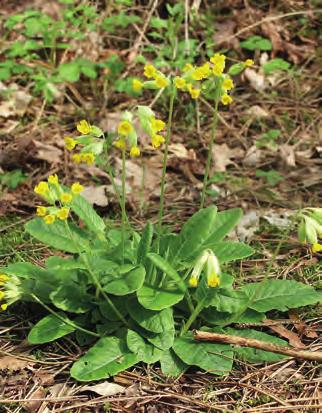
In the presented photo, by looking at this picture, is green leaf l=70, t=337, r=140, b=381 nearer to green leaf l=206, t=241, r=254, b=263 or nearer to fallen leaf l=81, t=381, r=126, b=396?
fallen leaf l=81, t=381, r=126, b=396

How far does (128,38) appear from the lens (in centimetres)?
582

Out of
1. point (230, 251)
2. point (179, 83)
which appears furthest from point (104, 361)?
point (179, 83)

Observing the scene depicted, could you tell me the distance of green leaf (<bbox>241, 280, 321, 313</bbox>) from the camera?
2908 millimetres

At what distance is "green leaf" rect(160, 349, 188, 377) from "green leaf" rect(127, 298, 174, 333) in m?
0.13

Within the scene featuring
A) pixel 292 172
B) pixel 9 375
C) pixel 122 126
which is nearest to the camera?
pixel 122 126

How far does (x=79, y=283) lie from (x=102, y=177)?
1.66 metres

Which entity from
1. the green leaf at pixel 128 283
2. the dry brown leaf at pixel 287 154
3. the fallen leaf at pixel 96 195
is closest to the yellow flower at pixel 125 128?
the green leaf at pixel 128 283

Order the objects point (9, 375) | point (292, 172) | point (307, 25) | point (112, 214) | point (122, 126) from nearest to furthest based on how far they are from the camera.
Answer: point (122, 126) < point (9, 375) < point (112, 214) < point (292, 172) < point (307, 25)

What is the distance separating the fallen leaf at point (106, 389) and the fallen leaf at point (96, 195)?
157 cm

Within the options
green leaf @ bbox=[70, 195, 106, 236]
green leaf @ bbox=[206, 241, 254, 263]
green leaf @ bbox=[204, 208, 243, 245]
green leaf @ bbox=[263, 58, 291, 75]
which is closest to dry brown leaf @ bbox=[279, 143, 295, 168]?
green leaf @ bbox=[263, 58, 291, 75]

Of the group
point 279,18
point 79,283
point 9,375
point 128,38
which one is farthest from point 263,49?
point 9,375

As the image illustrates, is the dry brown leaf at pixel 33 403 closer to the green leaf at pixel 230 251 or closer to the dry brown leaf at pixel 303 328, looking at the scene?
the green leaf at pixel 230 251

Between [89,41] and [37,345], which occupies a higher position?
[89,41]

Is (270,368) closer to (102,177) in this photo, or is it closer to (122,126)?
(122,126)
